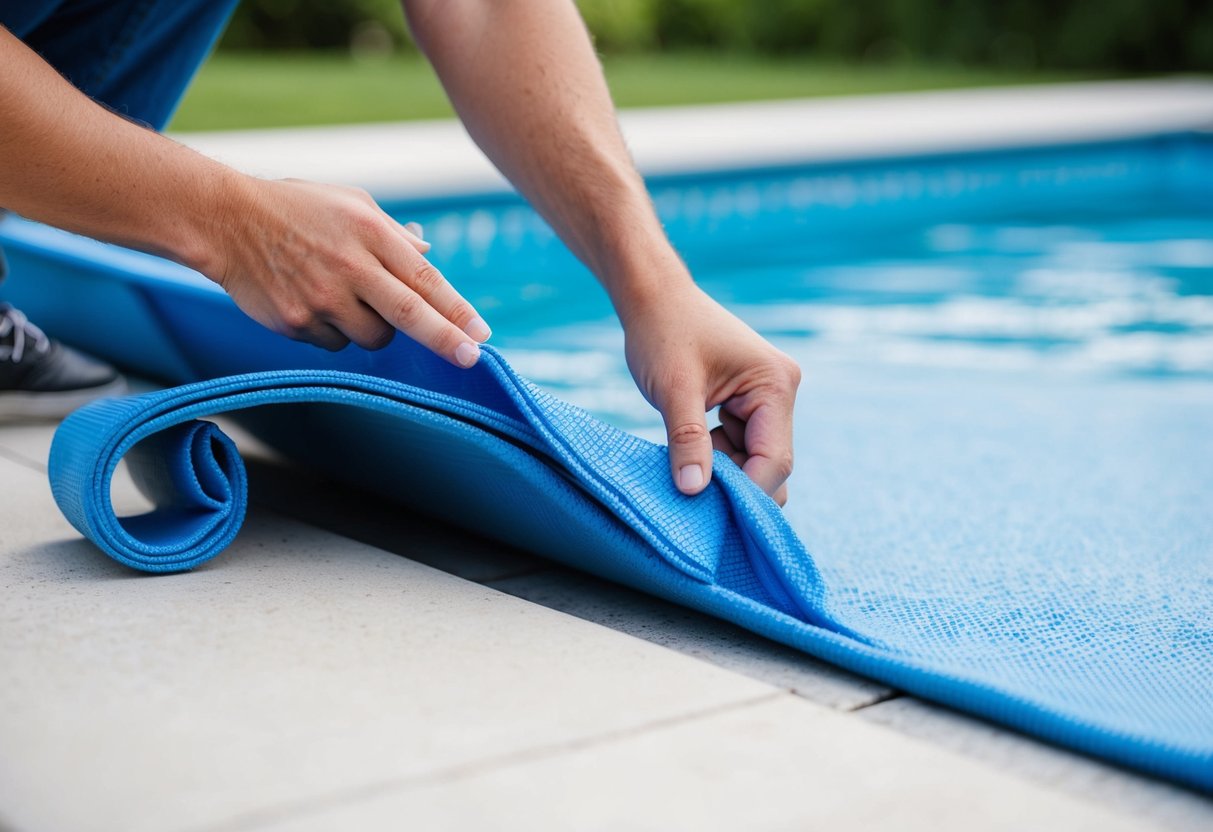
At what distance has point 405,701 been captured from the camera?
3.33 feet

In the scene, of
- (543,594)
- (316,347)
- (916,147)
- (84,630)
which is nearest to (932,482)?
(543,594)

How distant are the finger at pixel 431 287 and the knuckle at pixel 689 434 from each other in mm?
194

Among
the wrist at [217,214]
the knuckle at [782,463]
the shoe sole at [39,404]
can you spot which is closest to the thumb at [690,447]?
the knuckle at [782,463]

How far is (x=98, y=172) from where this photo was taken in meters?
1.26

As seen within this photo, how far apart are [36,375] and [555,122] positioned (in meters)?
0.87

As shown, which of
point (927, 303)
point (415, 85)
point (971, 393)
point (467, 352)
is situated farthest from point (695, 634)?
point (415, 85)

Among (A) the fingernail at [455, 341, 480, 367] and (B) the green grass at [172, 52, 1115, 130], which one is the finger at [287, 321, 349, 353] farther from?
(B) the green grass at [172, 52, 1115, 130]

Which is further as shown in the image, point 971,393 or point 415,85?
point 415,85

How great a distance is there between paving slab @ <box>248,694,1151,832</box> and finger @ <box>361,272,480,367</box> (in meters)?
0.40

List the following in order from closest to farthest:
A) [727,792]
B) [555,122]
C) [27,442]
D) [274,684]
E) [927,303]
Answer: [727,792]
[274,684]
[555,122]
[27,442]
[927,303]

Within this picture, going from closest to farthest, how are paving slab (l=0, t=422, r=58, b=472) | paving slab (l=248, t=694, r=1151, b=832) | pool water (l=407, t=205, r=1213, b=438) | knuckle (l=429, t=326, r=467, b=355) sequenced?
paving slab (l=248, t=694, r=1151, b=832)
knuckle (l=429, t=326, r=467, b=355)
paving slab (l=0, t=422, r=58, b=472)
pool water (l=407, t=205, r=1213, b=438)

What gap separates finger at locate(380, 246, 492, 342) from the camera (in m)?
1.24

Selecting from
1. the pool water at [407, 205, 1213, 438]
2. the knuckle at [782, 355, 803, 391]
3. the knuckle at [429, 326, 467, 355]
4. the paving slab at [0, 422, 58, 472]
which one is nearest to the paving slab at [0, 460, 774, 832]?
the knuckle at [429, 326, 467, 355]

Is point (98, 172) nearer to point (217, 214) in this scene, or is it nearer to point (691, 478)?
point (217, 214)
